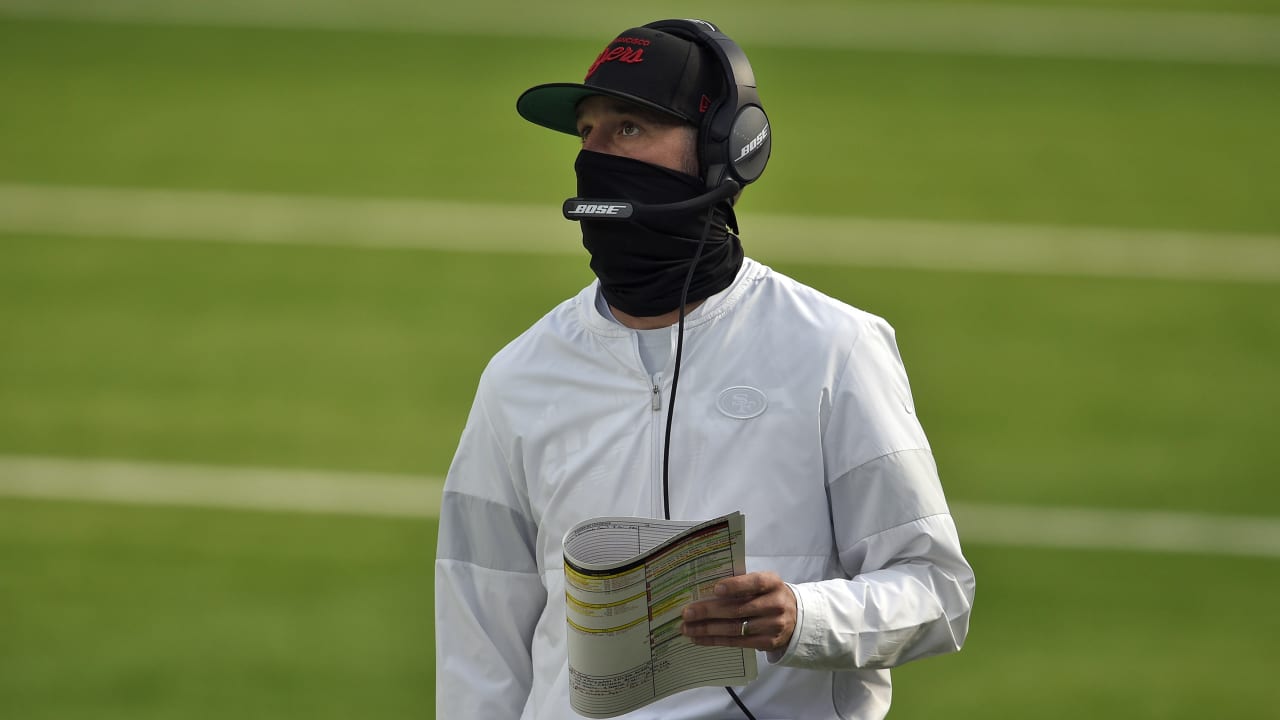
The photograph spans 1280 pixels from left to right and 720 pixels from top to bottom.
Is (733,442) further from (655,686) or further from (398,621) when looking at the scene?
(398,621)

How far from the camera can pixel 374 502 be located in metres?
5.16

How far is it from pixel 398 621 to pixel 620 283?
2.64 m

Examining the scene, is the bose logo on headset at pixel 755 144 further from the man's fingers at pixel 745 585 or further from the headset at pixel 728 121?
the man's fingers at pixel 745 585

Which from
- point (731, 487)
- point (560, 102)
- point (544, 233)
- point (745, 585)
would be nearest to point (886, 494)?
point (731, 487)

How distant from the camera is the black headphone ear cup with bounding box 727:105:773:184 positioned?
6.88 feet

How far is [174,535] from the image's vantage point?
16.5ft

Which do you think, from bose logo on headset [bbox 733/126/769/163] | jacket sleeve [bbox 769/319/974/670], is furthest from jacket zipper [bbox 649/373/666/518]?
bose logo on headset [bbox 733/126/769/163]

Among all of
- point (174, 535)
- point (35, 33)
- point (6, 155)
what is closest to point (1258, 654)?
point (174, 535)

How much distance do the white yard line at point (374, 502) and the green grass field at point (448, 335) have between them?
0.16 ft

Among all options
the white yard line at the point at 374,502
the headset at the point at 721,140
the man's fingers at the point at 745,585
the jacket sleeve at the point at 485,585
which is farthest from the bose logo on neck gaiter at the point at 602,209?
the white yard line at the point at 374,502

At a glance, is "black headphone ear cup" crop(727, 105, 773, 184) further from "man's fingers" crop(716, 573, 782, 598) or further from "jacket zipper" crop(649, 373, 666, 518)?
"man's fingers" crop(716, 573, 782, 598)

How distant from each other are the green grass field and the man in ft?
6.91

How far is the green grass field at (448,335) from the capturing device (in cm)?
438

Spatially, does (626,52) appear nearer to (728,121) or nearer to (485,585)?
(728,121)
